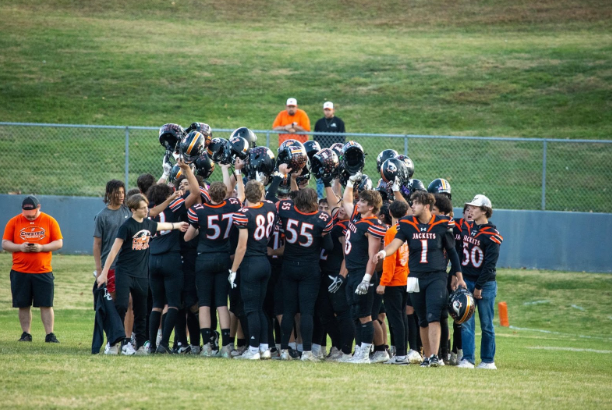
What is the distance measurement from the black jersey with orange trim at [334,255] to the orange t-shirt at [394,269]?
578 millimetres

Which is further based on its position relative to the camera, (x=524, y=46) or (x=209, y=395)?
(x=524, y=46)

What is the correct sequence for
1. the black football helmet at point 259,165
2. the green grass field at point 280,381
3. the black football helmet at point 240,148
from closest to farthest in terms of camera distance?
the green grass field at point 280,381 → the black football helmet at point 259,165 → the black football helmet at point 240,148

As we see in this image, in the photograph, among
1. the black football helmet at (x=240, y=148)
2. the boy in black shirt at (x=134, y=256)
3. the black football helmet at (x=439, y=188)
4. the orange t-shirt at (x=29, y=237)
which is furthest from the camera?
the orange t-shirt at (x=29, y=237)

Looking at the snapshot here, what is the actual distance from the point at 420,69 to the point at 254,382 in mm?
23880

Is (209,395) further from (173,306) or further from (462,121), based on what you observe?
(462,121)

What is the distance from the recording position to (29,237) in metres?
10.6

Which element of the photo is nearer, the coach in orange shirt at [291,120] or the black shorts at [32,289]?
the black shorts at [32,289]

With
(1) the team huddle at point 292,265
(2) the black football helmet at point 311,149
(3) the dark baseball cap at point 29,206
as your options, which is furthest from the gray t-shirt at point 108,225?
(2) the black football helmet at point 311,149

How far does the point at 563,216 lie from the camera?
16.4 metres

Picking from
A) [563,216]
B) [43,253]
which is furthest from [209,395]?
[563,216]

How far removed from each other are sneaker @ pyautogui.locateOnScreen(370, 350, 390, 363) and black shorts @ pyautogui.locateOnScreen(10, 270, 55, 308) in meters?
4.28

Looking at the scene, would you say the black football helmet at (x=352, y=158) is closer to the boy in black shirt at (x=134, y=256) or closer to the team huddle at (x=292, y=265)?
the team huddle at (x=292, y=265)

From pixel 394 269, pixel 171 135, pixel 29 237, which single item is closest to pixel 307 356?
pixel 394 269

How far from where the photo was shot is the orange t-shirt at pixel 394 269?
29.3 feet
